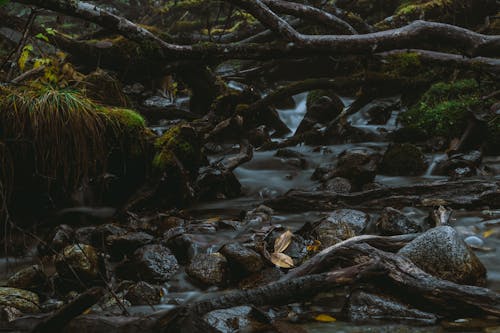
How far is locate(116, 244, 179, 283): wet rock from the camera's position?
146 inches

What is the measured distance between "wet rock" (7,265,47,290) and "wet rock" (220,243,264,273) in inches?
55.0

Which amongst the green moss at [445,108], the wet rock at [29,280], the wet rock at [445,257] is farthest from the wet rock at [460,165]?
the wet rock at [29,280]

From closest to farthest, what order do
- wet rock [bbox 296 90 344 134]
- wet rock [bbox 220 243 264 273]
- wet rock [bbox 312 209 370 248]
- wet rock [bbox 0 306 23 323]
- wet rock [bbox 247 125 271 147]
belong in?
wet rock [bbox 0 306 23 323]
wet rock [bbox 220 243 264 273]
wet rock [bbox 312 209 370 248]
wet rock [bbox 247 125 271 147]
wet rock [bbox 296 90 344 134]

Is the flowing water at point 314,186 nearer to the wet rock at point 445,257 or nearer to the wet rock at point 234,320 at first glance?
the wet rock at point 445,257

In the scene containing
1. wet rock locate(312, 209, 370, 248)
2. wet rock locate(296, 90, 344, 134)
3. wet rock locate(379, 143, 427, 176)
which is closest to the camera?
wet rock locate(312, 209, 370, 248)

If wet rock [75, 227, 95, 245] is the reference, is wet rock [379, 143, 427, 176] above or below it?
above

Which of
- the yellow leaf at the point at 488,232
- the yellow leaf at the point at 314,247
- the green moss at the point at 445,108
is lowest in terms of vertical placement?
the yellow leaf at the point at 314,247

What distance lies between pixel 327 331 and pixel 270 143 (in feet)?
18.8

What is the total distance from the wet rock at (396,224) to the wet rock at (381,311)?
62.1 inches

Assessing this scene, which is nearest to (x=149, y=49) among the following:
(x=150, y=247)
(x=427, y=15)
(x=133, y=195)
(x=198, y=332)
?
(x=133, y=195)

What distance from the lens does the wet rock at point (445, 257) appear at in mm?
3092

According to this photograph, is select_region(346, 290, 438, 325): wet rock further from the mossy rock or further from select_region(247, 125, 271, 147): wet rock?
select_region(247, 125, 271, 147): wet rock

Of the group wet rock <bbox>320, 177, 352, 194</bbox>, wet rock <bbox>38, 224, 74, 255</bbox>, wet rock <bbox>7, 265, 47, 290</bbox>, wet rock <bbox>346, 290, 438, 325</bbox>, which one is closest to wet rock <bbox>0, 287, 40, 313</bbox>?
wet rock <bbox>7, 265, 47, 290</bbox>

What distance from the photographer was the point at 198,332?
2.18 meters
